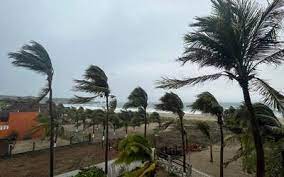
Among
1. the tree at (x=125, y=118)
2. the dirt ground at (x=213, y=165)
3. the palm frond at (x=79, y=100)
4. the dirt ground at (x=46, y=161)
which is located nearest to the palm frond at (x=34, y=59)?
the palm frond at (x=79, y=100)

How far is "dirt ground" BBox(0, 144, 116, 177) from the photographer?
21298 mm

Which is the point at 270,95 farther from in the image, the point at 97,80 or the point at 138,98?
the point at 138,98

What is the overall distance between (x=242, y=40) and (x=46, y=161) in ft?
70.0

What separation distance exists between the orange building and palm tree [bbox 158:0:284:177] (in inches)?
1305

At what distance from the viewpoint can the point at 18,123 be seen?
38.2 m

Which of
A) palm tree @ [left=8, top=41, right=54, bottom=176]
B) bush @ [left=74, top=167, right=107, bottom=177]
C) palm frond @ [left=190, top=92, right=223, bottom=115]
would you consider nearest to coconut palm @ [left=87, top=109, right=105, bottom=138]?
palm frond @ [left=190, top=92, right=223, bottom=115]

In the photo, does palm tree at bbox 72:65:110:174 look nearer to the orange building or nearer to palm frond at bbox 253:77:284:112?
palm frond at bbox 253:77:284:112

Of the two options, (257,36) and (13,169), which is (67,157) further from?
(257,36)

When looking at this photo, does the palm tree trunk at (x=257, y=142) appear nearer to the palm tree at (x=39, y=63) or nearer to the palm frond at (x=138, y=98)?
the palm tree at (x=39, y=63)

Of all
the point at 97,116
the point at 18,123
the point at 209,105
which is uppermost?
the point at 209,105

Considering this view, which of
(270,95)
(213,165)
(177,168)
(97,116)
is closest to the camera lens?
(270,95)

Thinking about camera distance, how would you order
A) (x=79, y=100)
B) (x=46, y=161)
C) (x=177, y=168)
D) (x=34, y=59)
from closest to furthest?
1. (x=34, y=59)
2. (x=79, y=100)
3. (x=177, y=168)
4. (x=46, y=161)

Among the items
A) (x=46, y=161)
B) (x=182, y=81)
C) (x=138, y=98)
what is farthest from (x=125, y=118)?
(x=182, y=81)

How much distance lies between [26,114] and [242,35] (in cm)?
3640
